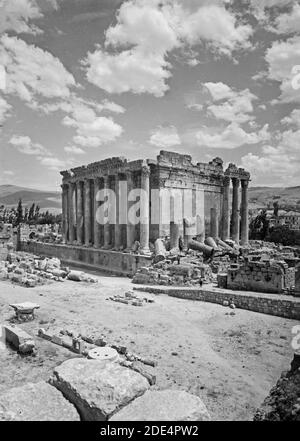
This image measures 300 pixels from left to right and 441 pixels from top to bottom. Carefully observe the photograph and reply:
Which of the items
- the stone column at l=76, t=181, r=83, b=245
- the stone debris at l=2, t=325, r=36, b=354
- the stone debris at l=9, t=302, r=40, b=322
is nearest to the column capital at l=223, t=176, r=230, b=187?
the stone column at l=76, t=181, r=83, b=245

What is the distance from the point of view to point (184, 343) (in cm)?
1074

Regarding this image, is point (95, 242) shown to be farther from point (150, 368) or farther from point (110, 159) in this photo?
point (150, 368)

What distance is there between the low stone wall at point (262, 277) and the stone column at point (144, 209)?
9209 millimetres

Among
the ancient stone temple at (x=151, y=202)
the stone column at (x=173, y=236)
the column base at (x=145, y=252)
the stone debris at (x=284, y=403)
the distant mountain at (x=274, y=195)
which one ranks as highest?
the distant mountain at (x=274, y=195)

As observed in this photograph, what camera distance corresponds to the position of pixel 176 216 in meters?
28.5

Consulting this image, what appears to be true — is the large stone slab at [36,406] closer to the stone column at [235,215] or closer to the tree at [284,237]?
the stone column at [235,215]

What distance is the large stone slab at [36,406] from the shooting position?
5.23m

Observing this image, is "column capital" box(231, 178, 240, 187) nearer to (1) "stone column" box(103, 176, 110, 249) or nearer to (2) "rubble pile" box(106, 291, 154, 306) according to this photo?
(1) "stone column" box(103, 176, 110, 249)

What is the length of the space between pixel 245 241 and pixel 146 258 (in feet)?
44.3

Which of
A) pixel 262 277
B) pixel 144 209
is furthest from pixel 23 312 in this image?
pixel 144 209

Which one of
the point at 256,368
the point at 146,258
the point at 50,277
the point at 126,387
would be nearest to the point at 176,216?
the point at 146,258

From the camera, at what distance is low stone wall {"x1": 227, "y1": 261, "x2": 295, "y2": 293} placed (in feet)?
50.8

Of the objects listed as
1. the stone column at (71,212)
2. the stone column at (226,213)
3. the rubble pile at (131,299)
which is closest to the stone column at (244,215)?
the stone column at (226,213)

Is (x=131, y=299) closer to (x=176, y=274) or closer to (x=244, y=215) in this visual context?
(x=176, y=274)
